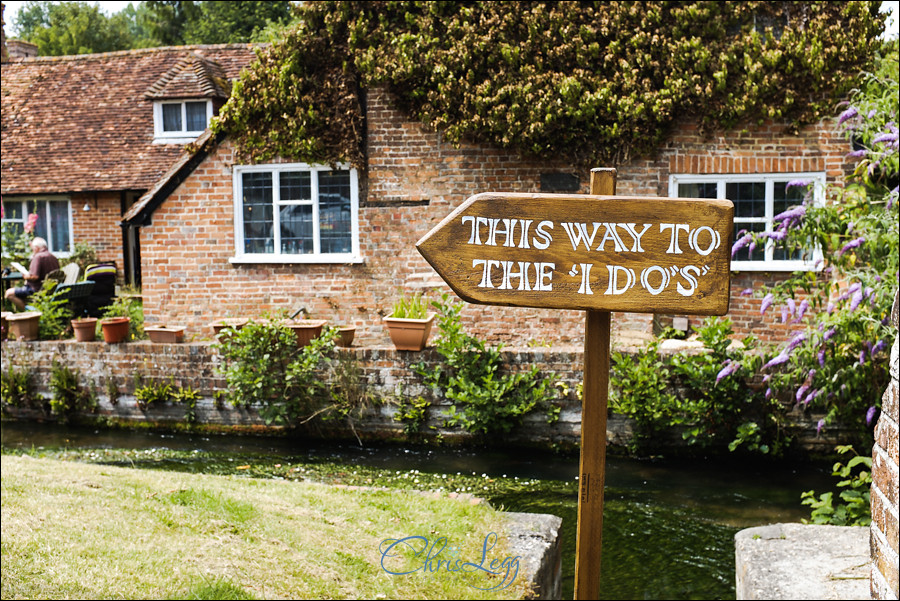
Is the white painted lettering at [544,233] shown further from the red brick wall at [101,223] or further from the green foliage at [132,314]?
the red brick wall at [101,223]

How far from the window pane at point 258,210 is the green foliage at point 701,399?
610cm

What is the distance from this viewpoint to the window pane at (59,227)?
1809cm

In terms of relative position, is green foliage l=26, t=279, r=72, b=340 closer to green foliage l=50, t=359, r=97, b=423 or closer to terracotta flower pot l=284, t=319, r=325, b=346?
green foliage l=50, t=359, r=97, b=423

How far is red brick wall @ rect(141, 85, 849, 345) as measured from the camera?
1095 cm

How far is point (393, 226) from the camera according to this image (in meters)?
11.9

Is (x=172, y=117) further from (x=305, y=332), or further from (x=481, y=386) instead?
(x=481, y=386)

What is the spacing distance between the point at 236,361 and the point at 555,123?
527 cm

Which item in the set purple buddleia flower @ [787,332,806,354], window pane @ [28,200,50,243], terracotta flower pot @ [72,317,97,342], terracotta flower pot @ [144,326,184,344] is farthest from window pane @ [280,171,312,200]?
window pane @ [28,200,50,243]

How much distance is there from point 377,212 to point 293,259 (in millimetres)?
1479

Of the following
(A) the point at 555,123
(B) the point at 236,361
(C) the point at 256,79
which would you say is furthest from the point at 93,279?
(A) the point at 555,123

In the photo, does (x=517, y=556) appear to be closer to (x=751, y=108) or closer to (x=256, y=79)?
(x=751, y=108)

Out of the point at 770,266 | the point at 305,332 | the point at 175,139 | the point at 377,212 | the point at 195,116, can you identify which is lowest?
the point at 305,332

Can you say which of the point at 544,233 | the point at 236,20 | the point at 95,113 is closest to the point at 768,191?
the point at 544,233

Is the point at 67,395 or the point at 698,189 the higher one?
the point at 698,189
